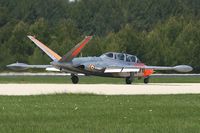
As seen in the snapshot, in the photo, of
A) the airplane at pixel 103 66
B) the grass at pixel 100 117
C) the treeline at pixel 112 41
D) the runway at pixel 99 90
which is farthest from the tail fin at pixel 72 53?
the treeline at pixel 112 41

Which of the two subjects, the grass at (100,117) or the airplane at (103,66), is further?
the airplane at (103,66)

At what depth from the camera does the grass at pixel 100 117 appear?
13.6 m

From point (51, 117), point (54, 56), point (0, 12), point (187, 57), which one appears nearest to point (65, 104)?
point (51, 117)

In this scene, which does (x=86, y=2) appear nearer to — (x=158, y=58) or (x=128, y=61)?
(x=158, y=58)

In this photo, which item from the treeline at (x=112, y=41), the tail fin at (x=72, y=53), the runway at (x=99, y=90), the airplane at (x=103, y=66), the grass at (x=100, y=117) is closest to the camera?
→ the grass at (x=100, y=117)

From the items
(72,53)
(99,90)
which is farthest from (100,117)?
(72,53)

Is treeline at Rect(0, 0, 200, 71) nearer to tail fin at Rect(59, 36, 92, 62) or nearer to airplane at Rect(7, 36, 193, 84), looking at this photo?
airplane at Rect(7, 36, 193, 84)

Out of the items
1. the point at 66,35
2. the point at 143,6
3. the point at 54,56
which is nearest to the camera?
the point at 54,56

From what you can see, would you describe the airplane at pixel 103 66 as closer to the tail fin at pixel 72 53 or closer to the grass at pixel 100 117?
the tail fin at pixel 72 53

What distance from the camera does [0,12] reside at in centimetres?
11925

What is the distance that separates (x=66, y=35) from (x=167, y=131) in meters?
83.2

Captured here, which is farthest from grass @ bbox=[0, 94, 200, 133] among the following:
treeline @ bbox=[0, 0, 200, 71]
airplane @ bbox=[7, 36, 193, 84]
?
treeline @ bbox=[0, 0, 200, 71]

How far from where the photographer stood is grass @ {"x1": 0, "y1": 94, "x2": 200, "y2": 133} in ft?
44.5

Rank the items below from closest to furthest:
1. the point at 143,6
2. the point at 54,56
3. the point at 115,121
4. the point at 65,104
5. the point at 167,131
A: 1. the point at 167,131
2. the point at 115,121
3. the point at 65,104
4. the point at 54,56
5. the point at 143,6
